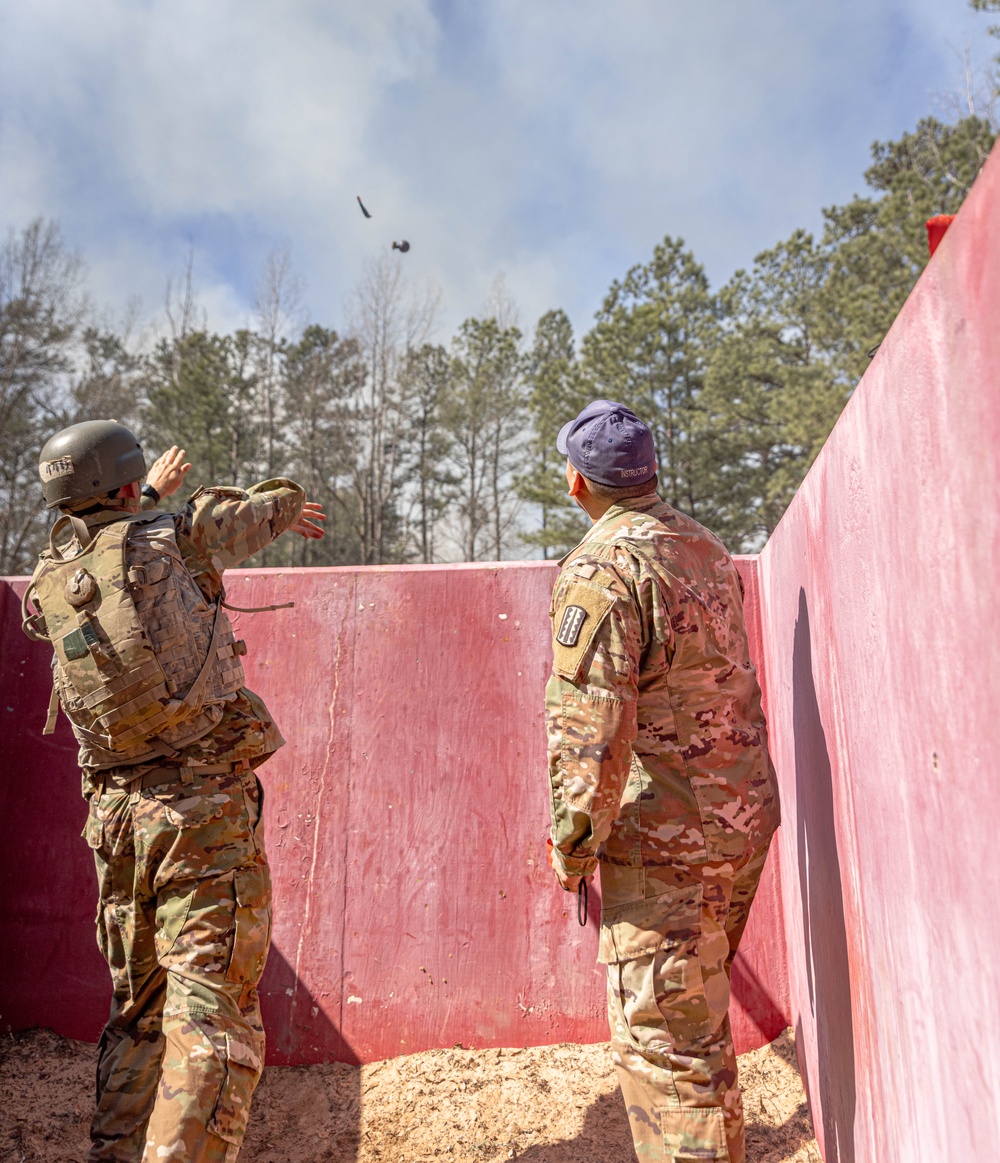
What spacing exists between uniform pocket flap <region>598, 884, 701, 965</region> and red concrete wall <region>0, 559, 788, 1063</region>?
1227 millimetres

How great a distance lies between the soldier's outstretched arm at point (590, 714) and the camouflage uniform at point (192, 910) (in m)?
0.91

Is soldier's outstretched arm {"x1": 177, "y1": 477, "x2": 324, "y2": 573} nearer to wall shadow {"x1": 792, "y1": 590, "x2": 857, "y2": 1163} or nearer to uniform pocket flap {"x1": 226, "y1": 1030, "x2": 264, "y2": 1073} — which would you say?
uniform pocket flap {"x1": 226, "y1": 1030, "x2": 264, "y2": 1073}

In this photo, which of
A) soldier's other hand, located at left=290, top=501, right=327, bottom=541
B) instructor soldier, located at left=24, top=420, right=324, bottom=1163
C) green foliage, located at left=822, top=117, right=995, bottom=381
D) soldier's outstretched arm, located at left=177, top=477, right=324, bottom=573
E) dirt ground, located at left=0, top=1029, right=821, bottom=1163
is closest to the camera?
instructor soldier, located at left=24, top=420, right=324, bottom=1163

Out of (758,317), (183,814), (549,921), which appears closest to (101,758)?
(183,814)

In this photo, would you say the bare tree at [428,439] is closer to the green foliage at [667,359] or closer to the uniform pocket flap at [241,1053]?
Answer: the green foliage at [667,359]

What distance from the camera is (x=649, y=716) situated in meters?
2.10

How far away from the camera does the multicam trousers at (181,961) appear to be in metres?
2.09

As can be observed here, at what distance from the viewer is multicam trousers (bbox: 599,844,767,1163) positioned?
1.87 metres

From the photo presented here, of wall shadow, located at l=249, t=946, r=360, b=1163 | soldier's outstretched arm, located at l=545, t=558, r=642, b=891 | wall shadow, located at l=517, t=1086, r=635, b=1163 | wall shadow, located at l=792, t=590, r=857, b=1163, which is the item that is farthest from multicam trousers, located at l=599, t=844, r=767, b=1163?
wall shadow, located at l=249, t=946, r=360, b=1163

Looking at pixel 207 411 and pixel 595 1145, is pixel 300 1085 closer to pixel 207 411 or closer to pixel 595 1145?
pixel 595 1145

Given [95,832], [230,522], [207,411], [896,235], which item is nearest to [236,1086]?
[95,832]

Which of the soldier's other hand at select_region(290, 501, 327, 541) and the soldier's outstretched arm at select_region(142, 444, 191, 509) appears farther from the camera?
the soldier's other hand at select_region(290, 501, 327, 541)

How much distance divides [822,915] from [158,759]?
182 centimetres

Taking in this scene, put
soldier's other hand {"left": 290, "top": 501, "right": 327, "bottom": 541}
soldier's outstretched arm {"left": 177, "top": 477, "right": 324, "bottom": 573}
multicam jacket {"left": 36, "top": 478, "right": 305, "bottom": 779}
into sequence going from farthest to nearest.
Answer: soldier's other hand {"left": 290, "top": 501, "right": 327, "bottom": 541} → soldier's outstretched arm {"left": 177, "top": 477, "right": 324, "bottom": 573} → multicam jacket {"left": 36, "top": 478, "right": 305, "bottom": 779}
